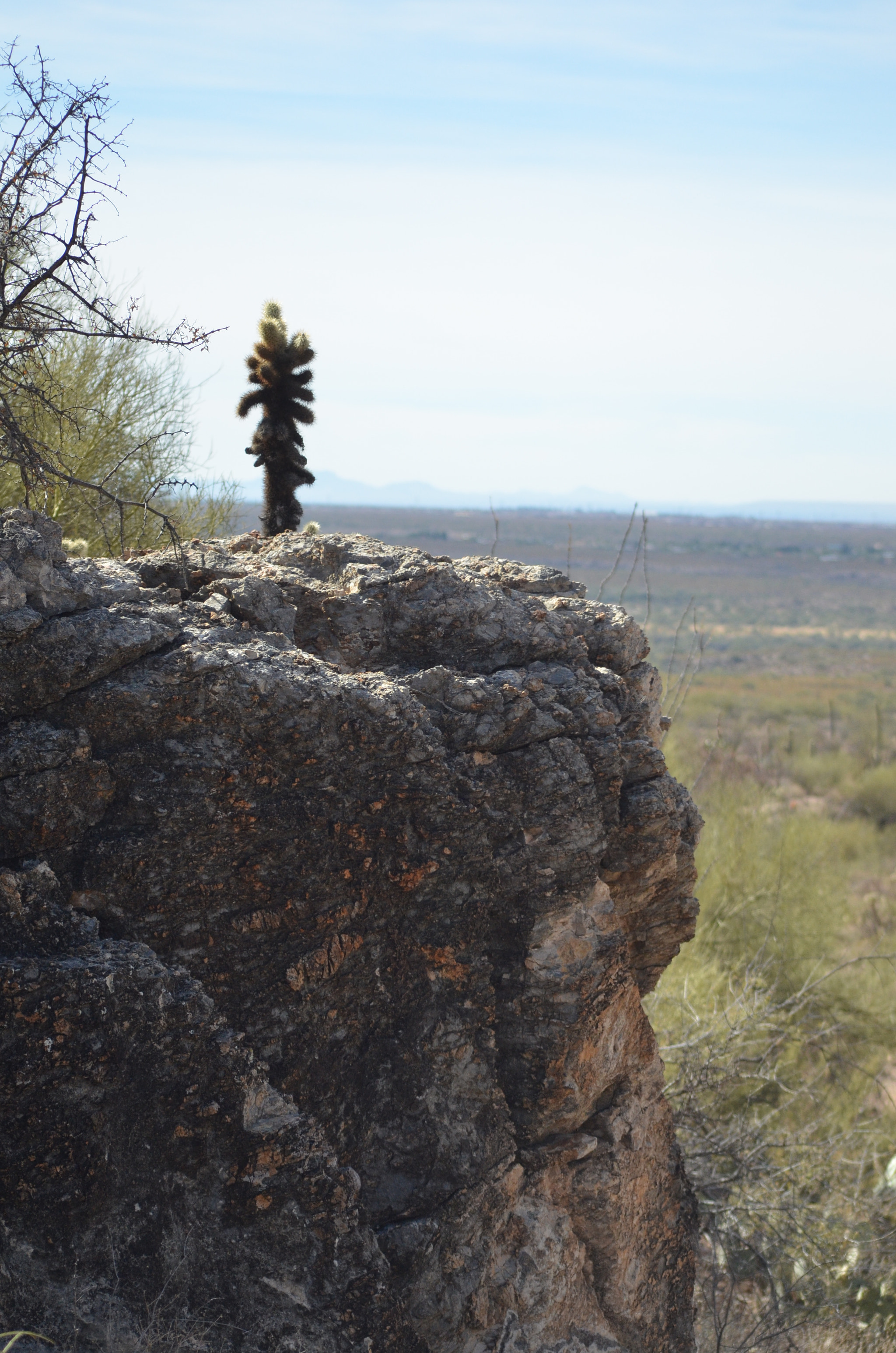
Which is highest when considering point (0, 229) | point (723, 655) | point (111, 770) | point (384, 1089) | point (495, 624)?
point (0, 229)

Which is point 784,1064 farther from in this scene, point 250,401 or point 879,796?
point 879,796

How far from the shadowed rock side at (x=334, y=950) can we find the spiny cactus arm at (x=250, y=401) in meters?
0.89

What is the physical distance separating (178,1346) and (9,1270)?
1.59 ft

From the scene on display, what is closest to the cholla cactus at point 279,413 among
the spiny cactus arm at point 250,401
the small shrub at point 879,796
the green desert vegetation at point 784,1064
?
the spiny cactus arm at point 250,401

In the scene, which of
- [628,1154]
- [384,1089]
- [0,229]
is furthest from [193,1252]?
[0,229]

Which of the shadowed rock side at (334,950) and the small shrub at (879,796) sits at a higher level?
the shadowed rock side at (334,950)

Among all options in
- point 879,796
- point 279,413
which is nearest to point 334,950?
point 279,413

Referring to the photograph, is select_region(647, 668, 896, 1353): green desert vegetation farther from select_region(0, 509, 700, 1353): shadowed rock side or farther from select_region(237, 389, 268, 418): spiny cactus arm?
select_region(237, 389, 268, 418): spiny cactus arm

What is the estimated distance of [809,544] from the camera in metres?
130

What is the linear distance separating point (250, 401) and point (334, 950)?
281 cm

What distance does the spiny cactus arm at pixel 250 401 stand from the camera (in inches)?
200

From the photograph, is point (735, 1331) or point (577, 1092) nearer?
point (577, 1092)

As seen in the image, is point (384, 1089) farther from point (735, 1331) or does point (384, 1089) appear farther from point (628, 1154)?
point (735, 1331)

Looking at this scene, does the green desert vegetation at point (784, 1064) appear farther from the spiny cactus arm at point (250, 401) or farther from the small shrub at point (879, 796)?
the spiny cactus arm at point (250, 401)
